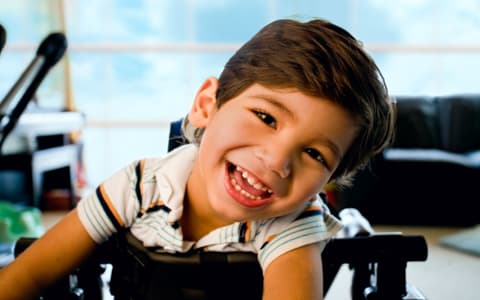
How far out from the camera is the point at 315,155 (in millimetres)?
649

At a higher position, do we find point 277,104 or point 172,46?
point 277,104

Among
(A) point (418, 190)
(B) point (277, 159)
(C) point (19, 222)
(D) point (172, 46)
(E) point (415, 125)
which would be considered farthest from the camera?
(D) point (172, 46)

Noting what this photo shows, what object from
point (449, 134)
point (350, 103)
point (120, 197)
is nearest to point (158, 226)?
point (120, 197)

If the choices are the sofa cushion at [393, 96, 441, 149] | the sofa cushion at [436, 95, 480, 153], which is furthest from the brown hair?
the sofa cushion at [436, 95, 480, 153]

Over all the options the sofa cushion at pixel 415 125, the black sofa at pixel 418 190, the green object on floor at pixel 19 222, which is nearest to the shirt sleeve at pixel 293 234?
the green object on floor at pixel 19 222

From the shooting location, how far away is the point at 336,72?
0.63m

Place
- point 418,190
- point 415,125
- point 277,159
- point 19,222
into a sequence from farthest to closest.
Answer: point 415,125 → point 418,190 → point 19,222 → point 277,159

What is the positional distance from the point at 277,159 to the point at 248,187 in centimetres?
7

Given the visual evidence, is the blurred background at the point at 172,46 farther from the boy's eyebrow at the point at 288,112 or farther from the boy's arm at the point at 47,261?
the boy's eyebrow at the point at 288,112

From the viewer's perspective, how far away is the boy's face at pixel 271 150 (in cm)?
62

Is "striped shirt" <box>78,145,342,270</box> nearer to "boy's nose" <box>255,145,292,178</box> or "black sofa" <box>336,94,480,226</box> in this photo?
"boy's nose" <box>255,145,292,178</box>

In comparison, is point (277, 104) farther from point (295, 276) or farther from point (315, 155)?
point (295, 276)

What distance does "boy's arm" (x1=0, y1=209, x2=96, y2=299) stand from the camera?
76cm

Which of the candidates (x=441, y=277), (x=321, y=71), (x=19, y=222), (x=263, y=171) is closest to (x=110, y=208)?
(x=263, y=171)
